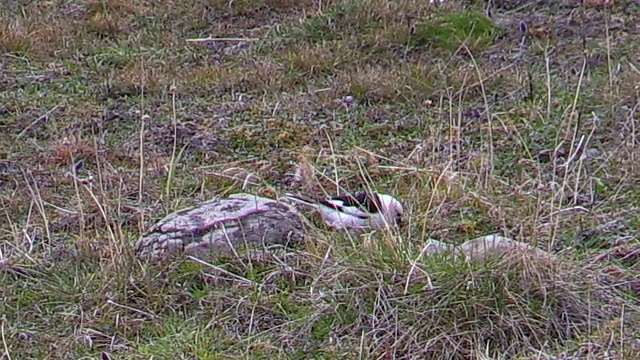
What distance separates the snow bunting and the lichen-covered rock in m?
0.12

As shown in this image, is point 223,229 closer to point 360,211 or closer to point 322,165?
point 360,211

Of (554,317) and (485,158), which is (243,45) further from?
(554,317)

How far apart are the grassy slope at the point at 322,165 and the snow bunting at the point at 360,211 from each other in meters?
0.11

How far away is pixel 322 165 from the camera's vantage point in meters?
4.86

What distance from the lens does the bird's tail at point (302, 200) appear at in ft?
13.8

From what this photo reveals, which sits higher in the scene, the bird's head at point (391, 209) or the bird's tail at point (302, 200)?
the bird's head at point (391, 209)

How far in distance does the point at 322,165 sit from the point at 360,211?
100 cm

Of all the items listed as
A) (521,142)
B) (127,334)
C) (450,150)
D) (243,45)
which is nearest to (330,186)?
(450,150)

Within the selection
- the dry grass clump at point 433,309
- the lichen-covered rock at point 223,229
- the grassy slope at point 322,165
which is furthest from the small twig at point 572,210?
the lichen-covered rock at point 223,229

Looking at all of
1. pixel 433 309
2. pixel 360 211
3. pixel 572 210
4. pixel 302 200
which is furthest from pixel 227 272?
pixel 572 210

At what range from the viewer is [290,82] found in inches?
232

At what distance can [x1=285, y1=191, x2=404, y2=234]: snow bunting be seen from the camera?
12.4 ft

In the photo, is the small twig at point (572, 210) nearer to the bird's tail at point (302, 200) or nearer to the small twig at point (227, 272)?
the bird's tail at point (302, 200)

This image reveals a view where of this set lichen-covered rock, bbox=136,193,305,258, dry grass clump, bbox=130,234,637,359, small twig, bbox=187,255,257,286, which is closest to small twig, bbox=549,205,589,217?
dry grass clump, bbox=130,234,637,359
